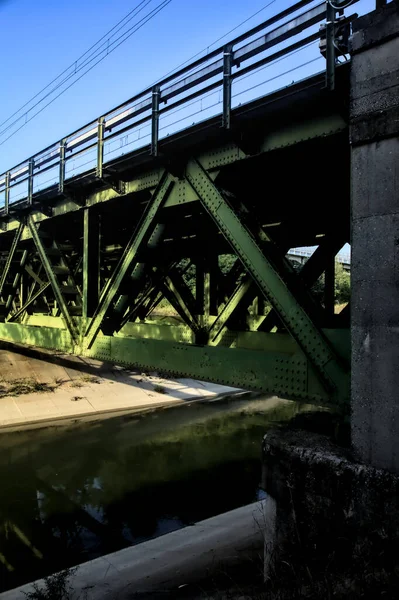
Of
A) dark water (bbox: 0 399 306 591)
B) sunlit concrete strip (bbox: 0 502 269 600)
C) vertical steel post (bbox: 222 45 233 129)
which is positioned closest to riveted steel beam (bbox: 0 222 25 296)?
dark water (bbox: 0 399 306 591)

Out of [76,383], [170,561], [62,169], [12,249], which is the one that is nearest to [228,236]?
[170,561]

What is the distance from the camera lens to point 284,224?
1137 centimetres

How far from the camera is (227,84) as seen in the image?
667cm

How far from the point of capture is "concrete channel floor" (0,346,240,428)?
746 inches

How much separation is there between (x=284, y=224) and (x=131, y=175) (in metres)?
4.16

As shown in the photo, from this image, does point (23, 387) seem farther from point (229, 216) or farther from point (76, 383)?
point (229, 216)

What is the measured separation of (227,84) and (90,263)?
5447 millimetres

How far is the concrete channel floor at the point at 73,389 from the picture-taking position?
62.2 ft

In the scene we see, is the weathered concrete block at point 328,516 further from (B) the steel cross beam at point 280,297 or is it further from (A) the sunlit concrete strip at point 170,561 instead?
(B) the steel cross beam at point 280,297

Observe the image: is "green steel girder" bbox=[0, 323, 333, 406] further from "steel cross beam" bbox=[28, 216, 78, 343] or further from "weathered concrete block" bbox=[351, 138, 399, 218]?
"weathered concrete block" bbox=[351, 138, 399, 218]

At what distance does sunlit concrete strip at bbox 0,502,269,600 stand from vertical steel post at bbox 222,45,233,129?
5.26 meters

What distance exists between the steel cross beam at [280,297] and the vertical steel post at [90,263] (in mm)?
4406

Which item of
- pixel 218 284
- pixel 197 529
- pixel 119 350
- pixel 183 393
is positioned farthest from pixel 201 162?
pixel 183 393

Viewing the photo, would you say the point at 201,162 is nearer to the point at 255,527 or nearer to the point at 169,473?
the point at 255,527
